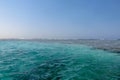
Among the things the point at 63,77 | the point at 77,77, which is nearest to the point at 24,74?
the point at 63,77

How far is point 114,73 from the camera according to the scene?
40.5 ft

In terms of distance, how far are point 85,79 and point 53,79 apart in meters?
2.12

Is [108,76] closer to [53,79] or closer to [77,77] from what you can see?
[77,77]

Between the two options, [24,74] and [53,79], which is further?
[24,74]

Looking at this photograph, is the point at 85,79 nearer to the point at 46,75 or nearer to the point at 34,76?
the point at 46,75

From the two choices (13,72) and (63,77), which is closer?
(63,77)

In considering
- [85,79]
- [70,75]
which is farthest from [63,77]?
[85,79]

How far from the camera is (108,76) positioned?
1145 centimetres

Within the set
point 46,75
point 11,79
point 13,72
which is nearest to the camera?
point 11,79

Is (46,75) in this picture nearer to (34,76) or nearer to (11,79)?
(34,76)

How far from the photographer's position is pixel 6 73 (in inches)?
469

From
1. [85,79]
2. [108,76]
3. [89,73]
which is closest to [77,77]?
[85,79]

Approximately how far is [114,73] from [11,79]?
24.5ft

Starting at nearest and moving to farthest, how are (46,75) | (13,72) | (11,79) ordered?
(11,79), (46,75), (13,72)
